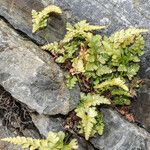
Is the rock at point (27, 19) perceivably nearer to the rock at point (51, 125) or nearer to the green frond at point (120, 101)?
the rock at point (51, 125)

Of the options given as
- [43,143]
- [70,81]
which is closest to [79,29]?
[70,81]

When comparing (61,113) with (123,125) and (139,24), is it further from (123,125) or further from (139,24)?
(139,24)

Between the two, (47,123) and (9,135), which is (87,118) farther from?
(9,135)

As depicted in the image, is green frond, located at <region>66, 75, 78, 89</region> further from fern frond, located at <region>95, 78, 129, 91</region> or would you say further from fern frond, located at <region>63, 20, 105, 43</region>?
fern frond, located at <region>63, 20, 105, 43</region>

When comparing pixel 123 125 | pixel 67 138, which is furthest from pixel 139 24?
pixel 67 138

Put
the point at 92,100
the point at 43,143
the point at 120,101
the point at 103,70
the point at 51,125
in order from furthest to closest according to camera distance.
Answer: the point at 120,101 → the point at 103,70 → the point at 92,100 → the point at 51,125 → the point at 43,143

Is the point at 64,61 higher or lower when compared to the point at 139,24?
lower

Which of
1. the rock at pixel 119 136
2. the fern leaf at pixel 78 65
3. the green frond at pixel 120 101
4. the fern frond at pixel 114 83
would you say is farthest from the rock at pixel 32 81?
the green frond at pixel 120 101
